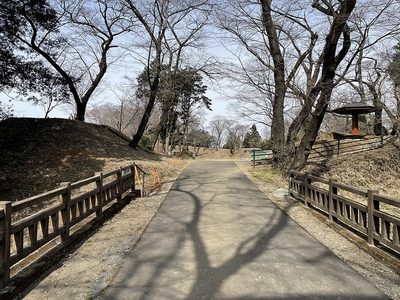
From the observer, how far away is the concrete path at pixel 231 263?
9.89 feet

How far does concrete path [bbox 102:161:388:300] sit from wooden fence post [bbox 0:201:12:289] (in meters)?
0.98

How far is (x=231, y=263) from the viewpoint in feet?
12.2

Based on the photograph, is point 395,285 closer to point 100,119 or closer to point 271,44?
point 271,44

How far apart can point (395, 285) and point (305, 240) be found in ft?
5.14

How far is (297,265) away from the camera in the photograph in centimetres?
370

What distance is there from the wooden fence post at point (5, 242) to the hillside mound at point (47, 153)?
805cm

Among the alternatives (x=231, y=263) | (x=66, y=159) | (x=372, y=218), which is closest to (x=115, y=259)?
(x=231, y=263)

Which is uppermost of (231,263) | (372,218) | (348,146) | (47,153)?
(47,153)

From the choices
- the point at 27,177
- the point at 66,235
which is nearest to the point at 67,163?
the point at 27,177

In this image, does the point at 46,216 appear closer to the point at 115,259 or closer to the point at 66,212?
the point at 66,212

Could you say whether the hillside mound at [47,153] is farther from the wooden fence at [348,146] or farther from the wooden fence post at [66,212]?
the wooden fence at [348,146]

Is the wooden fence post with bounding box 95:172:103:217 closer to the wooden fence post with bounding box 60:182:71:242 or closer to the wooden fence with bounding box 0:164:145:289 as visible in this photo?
the wooden fence with bounding box 0:164:145:289

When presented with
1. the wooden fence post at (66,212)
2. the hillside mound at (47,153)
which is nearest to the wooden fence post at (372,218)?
the wooden fence post at (66,212)

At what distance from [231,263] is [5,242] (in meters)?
2.48
